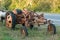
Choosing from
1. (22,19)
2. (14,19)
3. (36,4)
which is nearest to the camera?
(14,19)

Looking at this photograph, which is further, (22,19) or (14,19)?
(22,19)

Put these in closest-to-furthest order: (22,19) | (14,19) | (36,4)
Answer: (14,19), (22,19), (36,4)

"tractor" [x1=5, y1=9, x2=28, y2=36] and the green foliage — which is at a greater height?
the green foliage

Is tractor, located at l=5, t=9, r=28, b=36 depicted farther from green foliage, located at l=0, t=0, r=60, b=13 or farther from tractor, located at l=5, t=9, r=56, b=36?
green foliage, located at l=0, t=0, r=60, b=13

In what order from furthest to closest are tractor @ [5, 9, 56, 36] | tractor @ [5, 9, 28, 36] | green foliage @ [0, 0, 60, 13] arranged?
green foliage @ [0, 0, 60, 13] → tractor @ [5, 9, 28, 36] → tractor @ [5, 9, 56, 36]

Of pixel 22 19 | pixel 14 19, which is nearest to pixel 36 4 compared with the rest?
pixel 22 19

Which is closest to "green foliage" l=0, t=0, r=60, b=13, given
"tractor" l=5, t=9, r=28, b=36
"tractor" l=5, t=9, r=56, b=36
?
"tractor" l=5, t=9, r=28, b=36

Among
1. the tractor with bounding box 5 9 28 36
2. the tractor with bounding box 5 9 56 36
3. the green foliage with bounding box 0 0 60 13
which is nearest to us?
the tractor with bounding box 5 9 56 36

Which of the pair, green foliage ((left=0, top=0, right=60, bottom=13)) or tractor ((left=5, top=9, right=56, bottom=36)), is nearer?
tractor ((left=5, top=9, right=56, bottom=36))

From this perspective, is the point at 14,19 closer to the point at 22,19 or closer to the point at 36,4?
the point at 22,19

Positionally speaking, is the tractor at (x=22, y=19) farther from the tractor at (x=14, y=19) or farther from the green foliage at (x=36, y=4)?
the green foliage at (x=36, y=4)

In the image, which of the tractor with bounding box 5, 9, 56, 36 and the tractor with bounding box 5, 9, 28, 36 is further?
the tractor with bounding box 5, 9, 28, 36

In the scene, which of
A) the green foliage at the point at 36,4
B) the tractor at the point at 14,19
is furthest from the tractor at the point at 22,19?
the green foliage at the point at 36,4

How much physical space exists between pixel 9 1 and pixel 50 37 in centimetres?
1952
